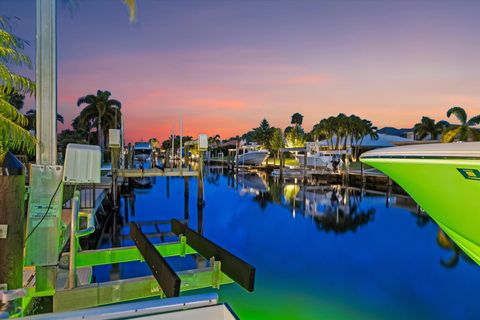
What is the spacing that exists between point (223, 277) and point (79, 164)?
1.90m

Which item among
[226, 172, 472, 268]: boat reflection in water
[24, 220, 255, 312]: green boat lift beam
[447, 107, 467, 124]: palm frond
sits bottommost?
[226, 172, 472, 268]: boat reflection in water

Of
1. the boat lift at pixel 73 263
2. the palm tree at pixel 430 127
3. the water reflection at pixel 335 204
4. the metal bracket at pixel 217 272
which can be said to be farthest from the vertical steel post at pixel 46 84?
the palm tree at pixel 430 127

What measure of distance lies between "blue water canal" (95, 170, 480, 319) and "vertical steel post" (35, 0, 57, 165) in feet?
16.9

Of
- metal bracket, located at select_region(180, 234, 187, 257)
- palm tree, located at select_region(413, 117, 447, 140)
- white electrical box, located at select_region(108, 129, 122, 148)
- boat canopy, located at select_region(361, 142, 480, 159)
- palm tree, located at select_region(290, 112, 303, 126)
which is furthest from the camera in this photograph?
palm tree, located at select_region(290, 112, 303, 126)

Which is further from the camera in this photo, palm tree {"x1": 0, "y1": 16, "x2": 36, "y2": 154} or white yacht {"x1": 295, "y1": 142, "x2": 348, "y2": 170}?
white yacht {"x1": 295, "y1": 142, "x2": 348, "y2": 170}

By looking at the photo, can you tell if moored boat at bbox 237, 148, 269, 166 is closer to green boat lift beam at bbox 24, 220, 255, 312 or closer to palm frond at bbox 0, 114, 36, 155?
palm frond at bbox 0, 114, 36, 155

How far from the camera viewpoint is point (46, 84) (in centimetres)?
365

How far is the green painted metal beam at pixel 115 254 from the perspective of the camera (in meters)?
4.72

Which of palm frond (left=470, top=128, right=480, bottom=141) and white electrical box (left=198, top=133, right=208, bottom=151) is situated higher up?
palm frond (left=470, top=128, right=480, bottom=141)

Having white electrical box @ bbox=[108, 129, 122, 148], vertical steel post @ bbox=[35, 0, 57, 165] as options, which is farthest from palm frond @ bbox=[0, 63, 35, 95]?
white electrical box @ bbox=[108, 129, 122, 148]

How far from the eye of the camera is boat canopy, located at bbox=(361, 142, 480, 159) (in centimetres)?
455

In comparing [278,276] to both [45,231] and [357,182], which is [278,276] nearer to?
[45,231]

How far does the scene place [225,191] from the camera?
29656mm

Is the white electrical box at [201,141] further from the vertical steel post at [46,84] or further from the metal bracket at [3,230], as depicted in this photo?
the metal bracket at [3,230]
